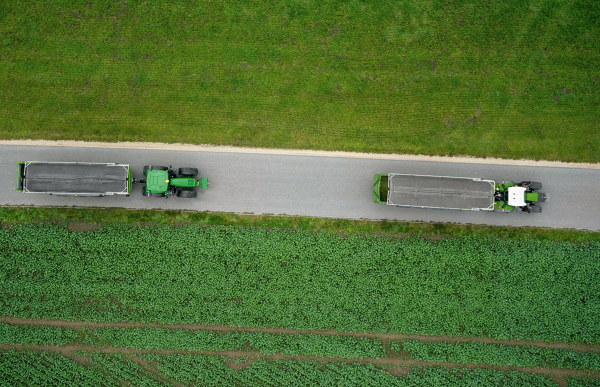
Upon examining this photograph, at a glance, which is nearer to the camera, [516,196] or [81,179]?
[81,179]

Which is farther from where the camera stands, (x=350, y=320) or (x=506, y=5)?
(x=506, y=5)

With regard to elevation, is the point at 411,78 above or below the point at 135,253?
above

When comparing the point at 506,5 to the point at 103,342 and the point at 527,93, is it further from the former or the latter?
the point at 103,342

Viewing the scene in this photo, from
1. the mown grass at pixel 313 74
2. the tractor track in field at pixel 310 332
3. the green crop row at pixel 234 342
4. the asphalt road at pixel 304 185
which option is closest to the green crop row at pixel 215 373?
the green crop row at pixel 234 342

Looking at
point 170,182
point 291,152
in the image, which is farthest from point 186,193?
point 291,152

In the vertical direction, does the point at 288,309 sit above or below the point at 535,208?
below

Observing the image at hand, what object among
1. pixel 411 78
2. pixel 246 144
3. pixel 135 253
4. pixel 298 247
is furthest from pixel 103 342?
pixel 411 78

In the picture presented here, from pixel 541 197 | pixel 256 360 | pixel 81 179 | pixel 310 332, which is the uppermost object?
pixel 81 179

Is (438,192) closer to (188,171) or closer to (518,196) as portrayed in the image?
(518,196)
